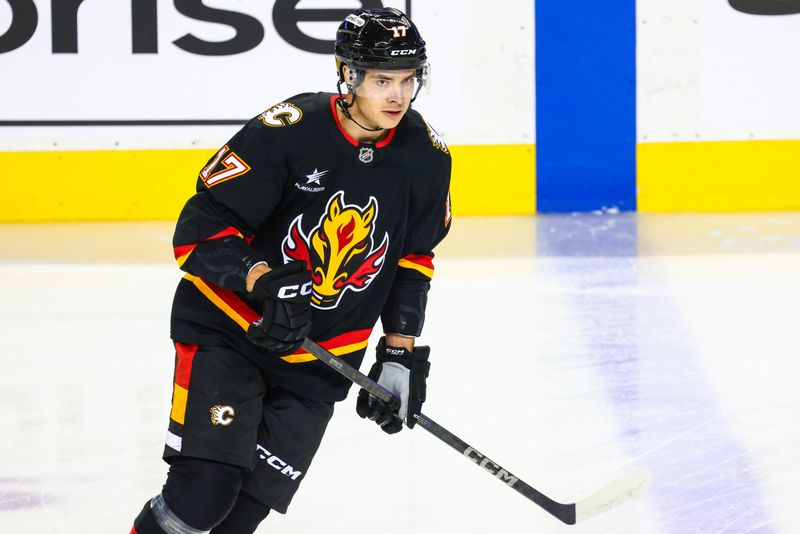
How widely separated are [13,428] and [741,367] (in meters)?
2.04

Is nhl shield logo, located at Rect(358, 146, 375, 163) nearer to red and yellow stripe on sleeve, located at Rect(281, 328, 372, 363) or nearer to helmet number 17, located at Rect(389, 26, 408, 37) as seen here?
helmet number 17, located at Rect(389, 26, 408, 37)

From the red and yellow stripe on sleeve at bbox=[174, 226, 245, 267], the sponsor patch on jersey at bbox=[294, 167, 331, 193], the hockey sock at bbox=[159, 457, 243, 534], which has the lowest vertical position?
the hockey sock at bbox=[159, 457, 243, 534]

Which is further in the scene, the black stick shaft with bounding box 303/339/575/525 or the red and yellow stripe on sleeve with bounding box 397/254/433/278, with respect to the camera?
the red and yellow stripe on sleeve with bounding box 397/254/433/278

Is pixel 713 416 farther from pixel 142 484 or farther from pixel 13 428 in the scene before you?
pixel 13 428

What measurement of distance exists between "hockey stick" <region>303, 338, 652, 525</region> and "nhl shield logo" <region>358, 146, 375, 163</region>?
327 mm


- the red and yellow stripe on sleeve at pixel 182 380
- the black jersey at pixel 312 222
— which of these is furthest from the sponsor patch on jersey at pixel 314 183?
the red and yellow stripe on sleeve at pixel 182 380

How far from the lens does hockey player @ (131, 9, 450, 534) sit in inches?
83.2

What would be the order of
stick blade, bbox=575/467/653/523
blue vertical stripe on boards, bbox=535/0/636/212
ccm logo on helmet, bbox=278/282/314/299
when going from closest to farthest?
ccm logo on helmet, bbox=278/282/314/299 → stick blade, bbox=575/467/653/523 → blue vertical stripe on boards, bbox=535/0/636/212

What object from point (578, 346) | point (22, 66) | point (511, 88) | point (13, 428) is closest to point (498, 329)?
point (578, 346)

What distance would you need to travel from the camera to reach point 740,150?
7.16 metres

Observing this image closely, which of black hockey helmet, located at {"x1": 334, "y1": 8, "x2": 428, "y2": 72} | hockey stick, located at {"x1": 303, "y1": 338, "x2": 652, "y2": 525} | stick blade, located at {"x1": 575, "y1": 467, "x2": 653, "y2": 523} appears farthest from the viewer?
stick blade, located at {"x1": 575, "y1": 467, "x2": 653, "y2": 523}

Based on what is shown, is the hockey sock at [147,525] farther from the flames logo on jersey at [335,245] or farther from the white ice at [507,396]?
the white ice at [507,396]

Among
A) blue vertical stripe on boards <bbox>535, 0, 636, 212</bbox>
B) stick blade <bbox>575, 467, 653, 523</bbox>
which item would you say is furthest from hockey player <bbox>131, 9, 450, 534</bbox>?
blue vertical stripe on boards <bbox>535, 0, 636, 212</bbox>

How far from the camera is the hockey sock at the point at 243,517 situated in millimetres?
2230
